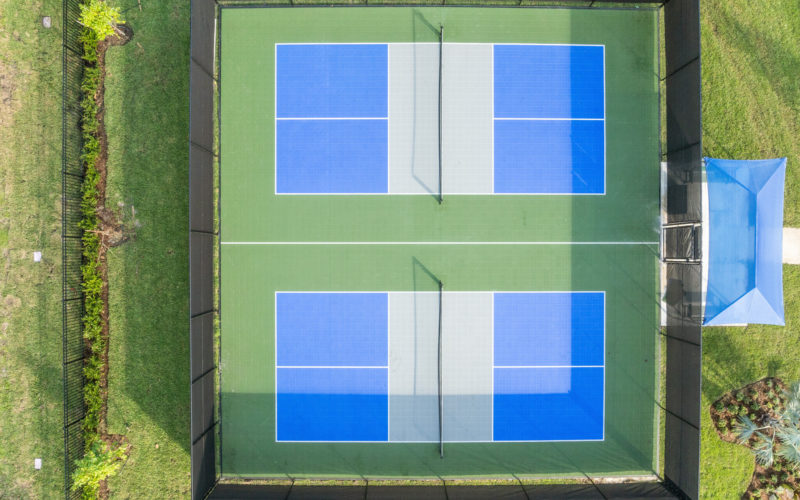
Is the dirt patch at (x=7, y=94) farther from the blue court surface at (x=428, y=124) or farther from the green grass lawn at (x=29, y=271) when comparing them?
the blue court surface at (x=428, y=124)

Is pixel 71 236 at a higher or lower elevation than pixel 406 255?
higher

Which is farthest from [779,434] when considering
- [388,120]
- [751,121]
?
[388,120]

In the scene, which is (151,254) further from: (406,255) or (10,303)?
(406,255)

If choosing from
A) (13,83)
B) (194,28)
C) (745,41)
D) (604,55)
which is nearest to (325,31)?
(194,28)

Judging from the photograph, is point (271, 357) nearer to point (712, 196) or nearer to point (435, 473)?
point (435, 473)

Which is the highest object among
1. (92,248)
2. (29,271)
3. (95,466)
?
(92,248)

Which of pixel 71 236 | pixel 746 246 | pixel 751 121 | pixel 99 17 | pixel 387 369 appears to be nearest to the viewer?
pixel 746 246

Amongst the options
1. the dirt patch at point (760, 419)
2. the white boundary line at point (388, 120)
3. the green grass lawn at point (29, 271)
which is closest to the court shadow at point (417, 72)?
the white boundary line at point (388, 120)
